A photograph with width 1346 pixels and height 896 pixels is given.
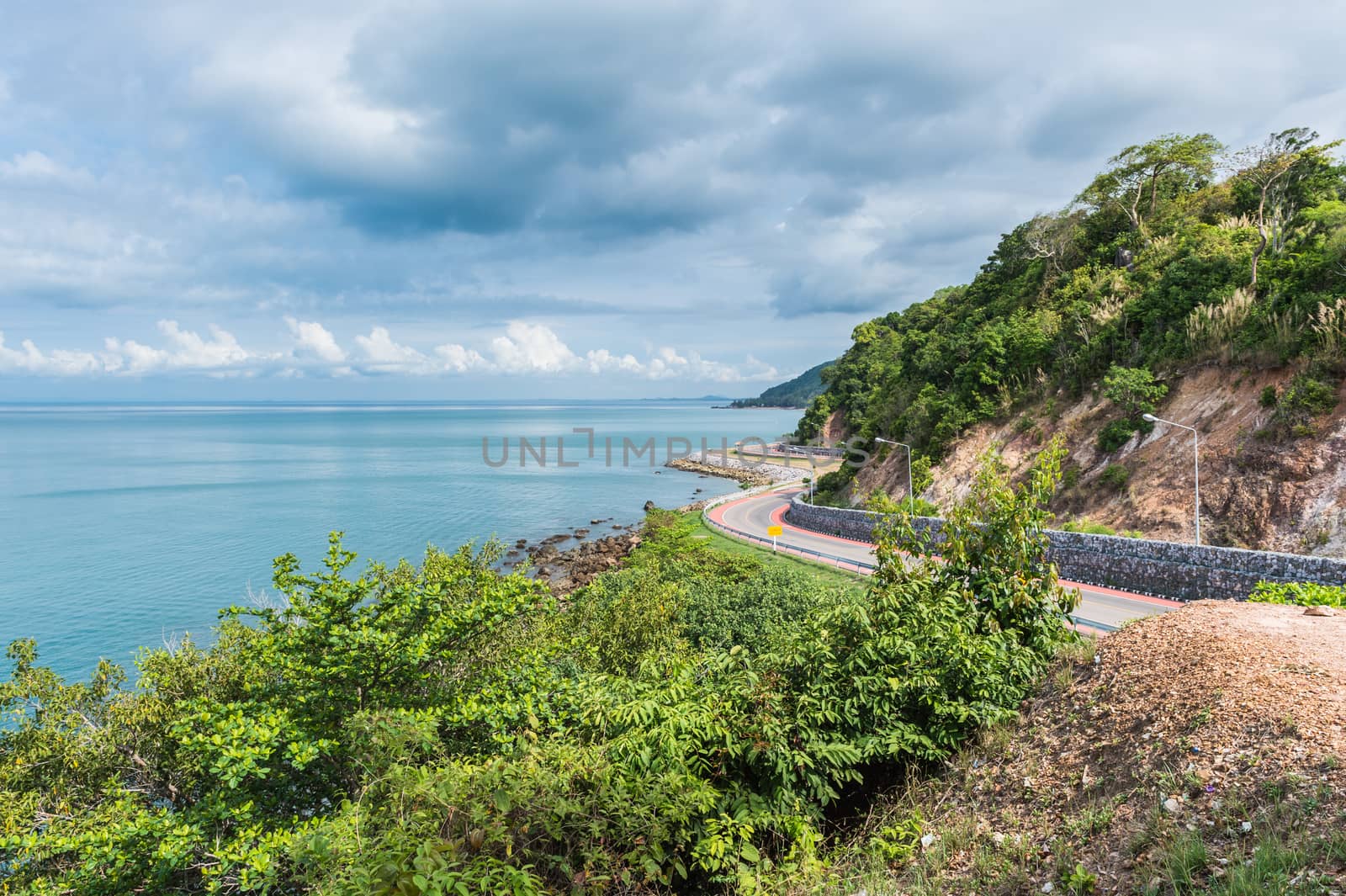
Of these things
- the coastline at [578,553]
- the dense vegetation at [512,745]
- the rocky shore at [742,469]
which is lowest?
the coastline at [578,553]

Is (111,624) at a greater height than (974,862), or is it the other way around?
(974,862)

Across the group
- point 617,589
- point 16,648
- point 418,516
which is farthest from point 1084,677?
point 418,516

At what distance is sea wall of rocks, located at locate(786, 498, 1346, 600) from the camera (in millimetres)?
22203

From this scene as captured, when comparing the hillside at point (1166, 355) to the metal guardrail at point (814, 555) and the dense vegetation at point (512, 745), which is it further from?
the dense vegetation at point (512, 745)

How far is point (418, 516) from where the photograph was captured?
218 feet

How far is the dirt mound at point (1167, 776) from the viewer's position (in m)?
5.39

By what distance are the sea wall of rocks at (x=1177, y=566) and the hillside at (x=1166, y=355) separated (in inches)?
167

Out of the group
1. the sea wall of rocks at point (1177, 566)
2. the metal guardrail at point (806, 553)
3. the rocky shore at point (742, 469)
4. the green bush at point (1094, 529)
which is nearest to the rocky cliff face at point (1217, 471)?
the green bush at point (1094, 529)

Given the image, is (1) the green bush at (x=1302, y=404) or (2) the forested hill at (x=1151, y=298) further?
(2) the forested hill at (x=1151, y=298)

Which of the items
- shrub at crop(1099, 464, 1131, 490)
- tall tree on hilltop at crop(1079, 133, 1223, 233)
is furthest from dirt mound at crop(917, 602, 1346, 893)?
tall tree on hilltop at crop(1079, 133, 1223, 233)

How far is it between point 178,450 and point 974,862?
7388 inches

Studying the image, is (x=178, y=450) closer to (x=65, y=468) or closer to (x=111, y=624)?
(x=65, y=468)

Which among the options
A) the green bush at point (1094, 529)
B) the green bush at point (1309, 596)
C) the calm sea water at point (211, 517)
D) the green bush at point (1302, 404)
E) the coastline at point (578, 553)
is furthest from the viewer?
the coastline at point (578, 553)

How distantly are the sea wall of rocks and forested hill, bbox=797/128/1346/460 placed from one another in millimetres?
9428
